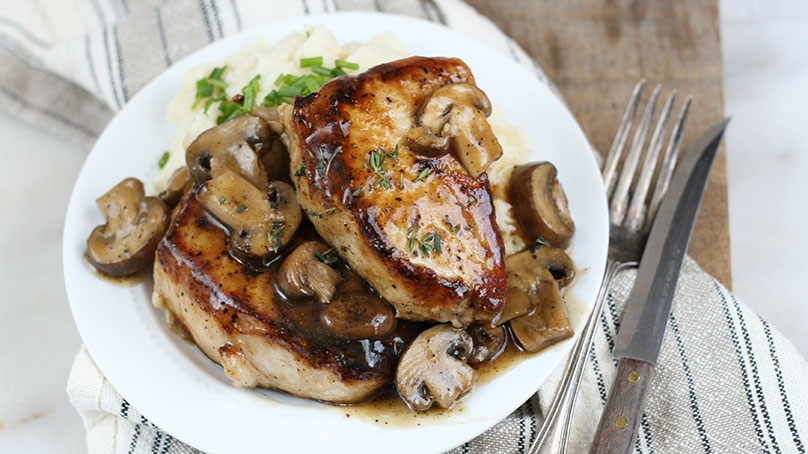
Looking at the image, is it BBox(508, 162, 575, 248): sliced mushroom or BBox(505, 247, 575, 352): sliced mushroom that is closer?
BBox(505, 247, 575, 352): sliced mushroom

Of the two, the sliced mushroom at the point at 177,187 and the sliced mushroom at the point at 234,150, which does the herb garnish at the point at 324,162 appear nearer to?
the sliced mushroom at the point at 234,150

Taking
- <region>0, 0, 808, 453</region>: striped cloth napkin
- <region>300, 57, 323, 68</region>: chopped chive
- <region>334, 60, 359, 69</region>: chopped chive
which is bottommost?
<region>0, 0, 808, 453</region>: striped cloth napkin

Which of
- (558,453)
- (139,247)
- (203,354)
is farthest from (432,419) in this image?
(139,247)

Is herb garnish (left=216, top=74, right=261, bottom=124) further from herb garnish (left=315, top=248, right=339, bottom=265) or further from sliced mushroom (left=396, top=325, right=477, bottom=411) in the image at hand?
sliced mushroom (left=396, top=325, right=477, bottom=411)

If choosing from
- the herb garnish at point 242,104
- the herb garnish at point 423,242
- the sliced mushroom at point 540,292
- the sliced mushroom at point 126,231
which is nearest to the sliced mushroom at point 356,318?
the herb garnish at point 423,242

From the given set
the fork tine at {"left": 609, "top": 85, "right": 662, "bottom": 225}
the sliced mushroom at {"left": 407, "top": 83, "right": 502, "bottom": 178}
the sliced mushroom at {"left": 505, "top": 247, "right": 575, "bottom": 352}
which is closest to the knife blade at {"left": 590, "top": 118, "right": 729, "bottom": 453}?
the fork tine at {"left": 609, "top": 85, "right": 662, "bottom": 225}

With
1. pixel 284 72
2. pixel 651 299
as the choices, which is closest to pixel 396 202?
pixel 284 72

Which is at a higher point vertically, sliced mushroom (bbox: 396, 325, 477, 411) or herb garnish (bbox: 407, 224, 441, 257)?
herb garnish (bbox: 407, 224, 441, 257)
